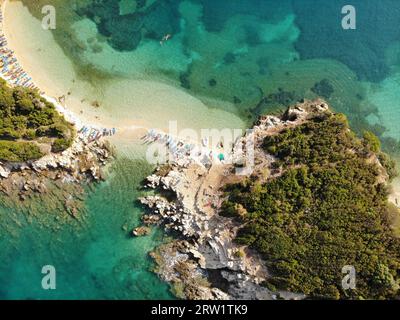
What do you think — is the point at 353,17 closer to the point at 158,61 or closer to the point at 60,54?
the point at 158,61

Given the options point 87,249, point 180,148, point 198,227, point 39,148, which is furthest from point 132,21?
point 87,249

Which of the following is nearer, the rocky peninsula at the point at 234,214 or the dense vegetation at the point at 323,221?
the dense vegetation at the point at 323,221

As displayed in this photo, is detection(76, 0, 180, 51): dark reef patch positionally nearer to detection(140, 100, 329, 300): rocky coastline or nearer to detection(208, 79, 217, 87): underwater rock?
detection(208, 79, 217, 87): underwater rock

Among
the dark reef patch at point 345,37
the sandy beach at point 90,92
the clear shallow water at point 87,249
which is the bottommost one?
the clear shallow water at point 87,249

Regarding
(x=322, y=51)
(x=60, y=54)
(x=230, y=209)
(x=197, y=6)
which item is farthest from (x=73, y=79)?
(x=322, y=51)

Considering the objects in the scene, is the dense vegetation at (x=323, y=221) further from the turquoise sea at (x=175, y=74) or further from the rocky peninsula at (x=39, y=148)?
the rocky peninsula at (x=39, y=148)

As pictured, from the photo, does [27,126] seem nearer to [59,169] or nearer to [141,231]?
[59,169]

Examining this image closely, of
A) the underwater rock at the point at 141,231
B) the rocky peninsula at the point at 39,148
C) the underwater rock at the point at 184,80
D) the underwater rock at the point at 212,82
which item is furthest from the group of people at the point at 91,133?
the underwater rock at the point at 212,82
